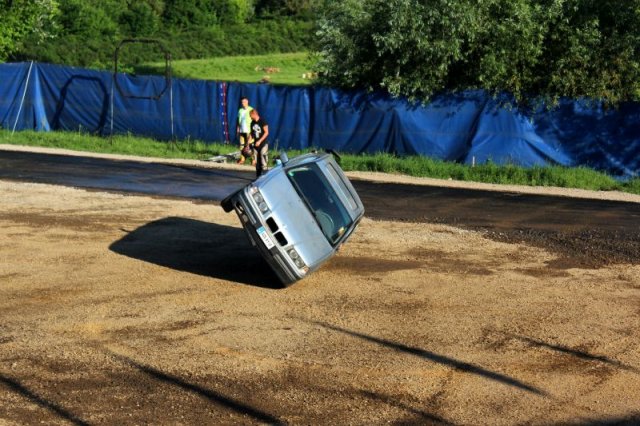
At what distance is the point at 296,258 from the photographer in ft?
38.3

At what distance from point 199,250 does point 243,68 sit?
51.1 m

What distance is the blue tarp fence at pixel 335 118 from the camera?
25719 mm

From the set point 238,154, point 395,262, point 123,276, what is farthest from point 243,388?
point 238,154

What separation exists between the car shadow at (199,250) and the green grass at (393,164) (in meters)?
10.1

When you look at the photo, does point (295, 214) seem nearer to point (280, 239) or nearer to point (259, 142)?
point (280, 239)

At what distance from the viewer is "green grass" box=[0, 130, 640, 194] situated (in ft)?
79.2

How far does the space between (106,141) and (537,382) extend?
23212 mm

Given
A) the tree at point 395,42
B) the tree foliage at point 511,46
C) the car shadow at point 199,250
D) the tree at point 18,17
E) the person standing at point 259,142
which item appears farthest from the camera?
the tree at point 18,17

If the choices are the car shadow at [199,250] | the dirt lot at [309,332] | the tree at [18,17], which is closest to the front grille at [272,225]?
the dirt lot at [309,332]

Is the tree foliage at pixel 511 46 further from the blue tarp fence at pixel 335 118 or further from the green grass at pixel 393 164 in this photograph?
the green grass at pixel 393 164

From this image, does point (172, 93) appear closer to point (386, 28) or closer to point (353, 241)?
point (386, 28)

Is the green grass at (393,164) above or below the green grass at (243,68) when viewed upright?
above

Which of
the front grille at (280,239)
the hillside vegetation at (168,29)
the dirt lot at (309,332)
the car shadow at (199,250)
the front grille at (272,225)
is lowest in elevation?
the hillside vegetation at (168,29)

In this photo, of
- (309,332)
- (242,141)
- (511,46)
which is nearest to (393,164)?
(242,141)
